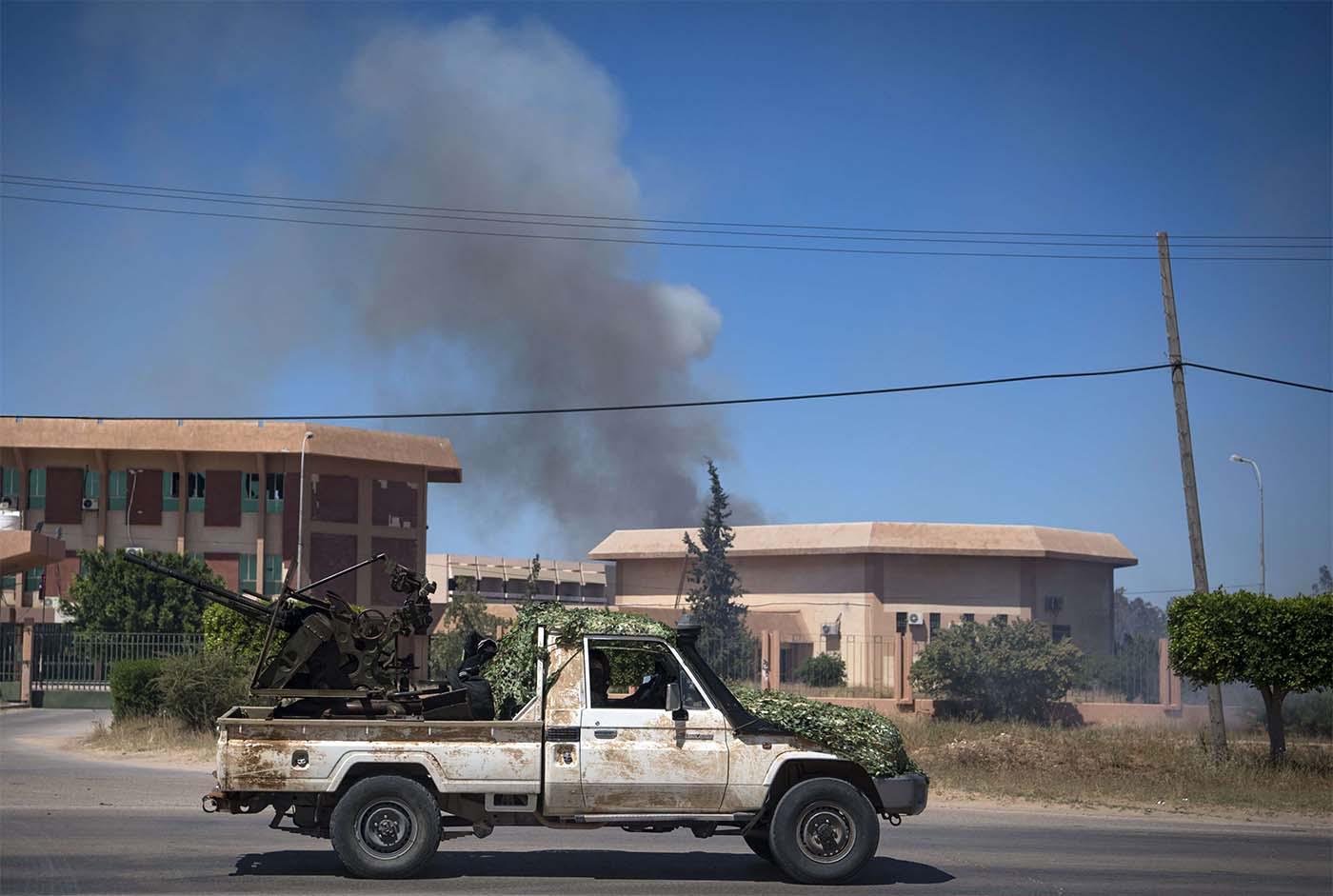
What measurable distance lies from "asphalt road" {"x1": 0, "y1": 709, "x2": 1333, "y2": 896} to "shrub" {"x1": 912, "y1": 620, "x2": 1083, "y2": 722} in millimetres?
18034

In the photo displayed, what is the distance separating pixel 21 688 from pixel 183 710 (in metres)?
16.1

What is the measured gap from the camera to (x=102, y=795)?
17391mm

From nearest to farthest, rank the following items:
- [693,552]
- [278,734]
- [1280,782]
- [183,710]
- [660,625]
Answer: [278,734]
[660,625]
[1280,782]
[183,710]
[693,552]

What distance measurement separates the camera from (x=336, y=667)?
36.5ft

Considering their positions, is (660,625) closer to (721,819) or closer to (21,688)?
(721,819)

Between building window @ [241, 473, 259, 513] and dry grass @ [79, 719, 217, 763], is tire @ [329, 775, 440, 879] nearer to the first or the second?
dry grass @ [79, 719, 217, 763]

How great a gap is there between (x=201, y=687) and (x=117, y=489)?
34.5 metres

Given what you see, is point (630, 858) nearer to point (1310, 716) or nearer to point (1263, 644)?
point (1263, 644)

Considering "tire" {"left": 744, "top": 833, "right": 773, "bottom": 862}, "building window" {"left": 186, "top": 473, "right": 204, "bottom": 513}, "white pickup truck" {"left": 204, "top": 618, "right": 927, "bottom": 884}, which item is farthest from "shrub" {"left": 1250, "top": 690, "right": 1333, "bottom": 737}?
"building window" {"left": 186, "top": 473, "right": 204, "bottom": 513}

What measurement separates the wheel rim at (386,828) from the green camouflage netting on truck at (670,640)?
1.16 meters

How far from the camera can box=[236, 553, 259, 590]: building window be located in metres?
55.9

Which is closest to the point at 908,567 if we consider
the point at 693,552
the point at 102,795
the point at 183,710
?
→ the point at 693,552

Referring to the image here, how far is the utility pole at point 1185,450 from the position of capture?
22516 millimetres

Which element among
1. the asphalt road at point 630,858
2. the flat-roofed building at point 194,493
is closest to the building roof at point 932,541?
the flat-roofed building at point 194,493
